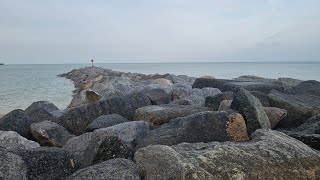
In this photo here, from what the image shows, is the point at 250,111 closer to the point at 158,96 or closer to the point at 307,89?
the point at 158,96

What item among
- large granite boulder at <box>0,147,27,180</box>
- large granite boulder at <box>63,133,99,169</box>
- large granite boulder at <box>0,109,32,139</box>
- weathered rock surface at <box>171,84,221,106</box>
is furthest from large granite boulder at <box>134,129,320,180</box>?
weathered rock surface at <box>171,84,221,106</box>

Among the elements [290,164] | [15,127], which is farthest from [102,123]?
[290,164]

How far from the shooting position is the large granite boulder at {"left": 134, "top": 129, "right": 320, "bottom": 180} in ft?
12.0

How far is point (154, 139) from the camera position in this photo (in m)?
5.34

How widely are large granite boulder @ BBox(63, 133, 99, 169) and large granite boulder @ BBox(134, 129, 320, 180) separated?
0.77 meters

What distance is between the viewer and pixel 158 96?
32.0 feet

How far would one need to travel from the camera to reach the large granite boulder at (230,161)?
3646 mm

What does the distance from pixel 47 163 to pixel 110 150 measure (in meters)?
0.76

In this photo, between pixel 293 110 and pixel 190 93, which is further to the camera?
pixel 190 93

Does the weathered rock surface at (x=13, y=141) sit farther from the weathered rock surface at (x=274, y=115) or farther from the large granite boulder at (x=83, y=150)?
the weathered rock surface at (x=274, y=115)

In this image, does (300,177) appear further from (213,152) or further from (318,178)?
(213,152)

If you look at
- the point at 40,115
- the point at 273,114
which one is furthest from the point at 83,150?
the point at 40,115

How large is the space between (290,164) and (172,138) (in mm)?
1751

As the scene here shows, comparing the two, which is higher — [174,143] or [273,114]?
[273,114]
